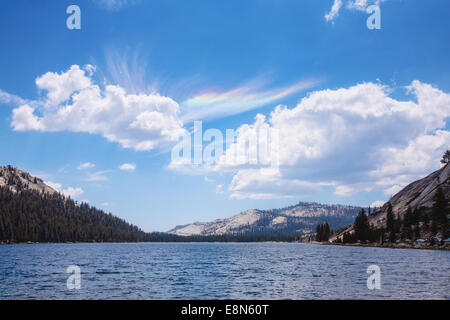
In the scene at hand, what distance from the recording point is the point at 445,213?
181250 millimetres
